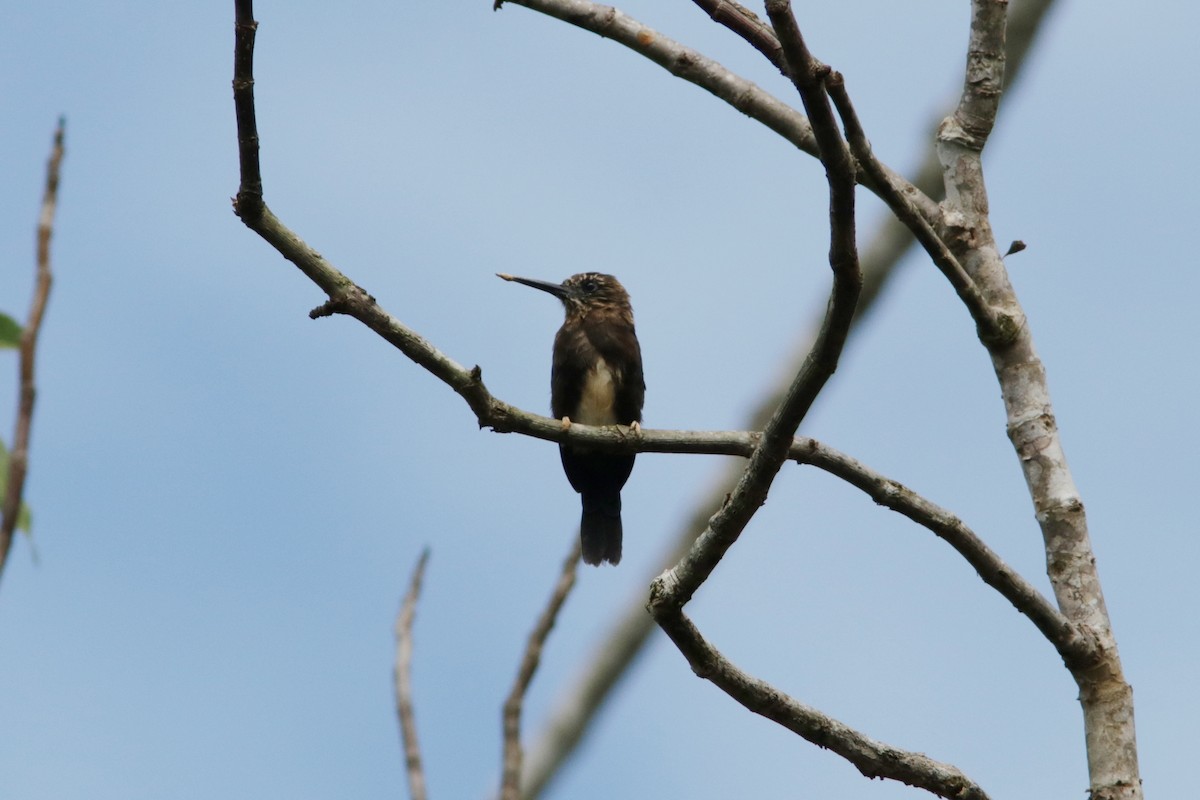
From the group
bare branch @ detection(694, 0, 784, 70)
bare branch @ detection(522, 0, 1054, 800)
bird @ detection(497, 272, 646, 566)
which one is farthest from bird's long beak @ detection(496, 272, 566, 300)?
bare branch @ detection(694, 0, 784, 70)

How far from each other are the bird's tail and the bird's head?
1095 millimetres

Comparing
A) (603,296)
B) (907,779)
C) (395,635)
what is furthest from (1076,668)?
(603,296)

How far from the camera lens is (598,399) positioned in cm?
759

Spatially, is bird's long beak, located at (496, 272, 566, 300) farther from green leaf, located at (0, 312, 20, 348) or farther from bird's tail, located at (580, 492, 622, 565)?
green leaf, located at (0, 312, 20, 348)

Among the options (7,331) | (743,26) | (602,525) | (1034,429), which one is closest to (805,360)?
(743,26)

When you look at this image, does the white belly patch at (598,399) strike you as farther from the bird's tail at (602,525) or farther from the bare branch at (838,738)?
the bare branch at (838,738)

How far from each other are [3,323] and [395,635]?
5.77 ft

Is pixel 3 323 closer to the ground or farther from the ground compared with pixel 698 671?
closer to the ground

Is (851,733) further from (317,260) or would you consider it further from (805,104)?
(317,260)

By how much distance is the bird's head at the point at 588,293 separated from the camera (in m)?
8.32

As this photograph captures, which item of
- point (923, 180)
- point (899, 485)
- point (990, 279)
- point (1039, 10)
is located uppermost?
point (1039, 10)

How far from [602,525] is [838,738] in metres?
4.83

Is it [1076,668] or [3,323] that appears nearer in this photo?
[3,323]

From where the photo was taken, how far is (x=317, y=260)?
12.0ft
